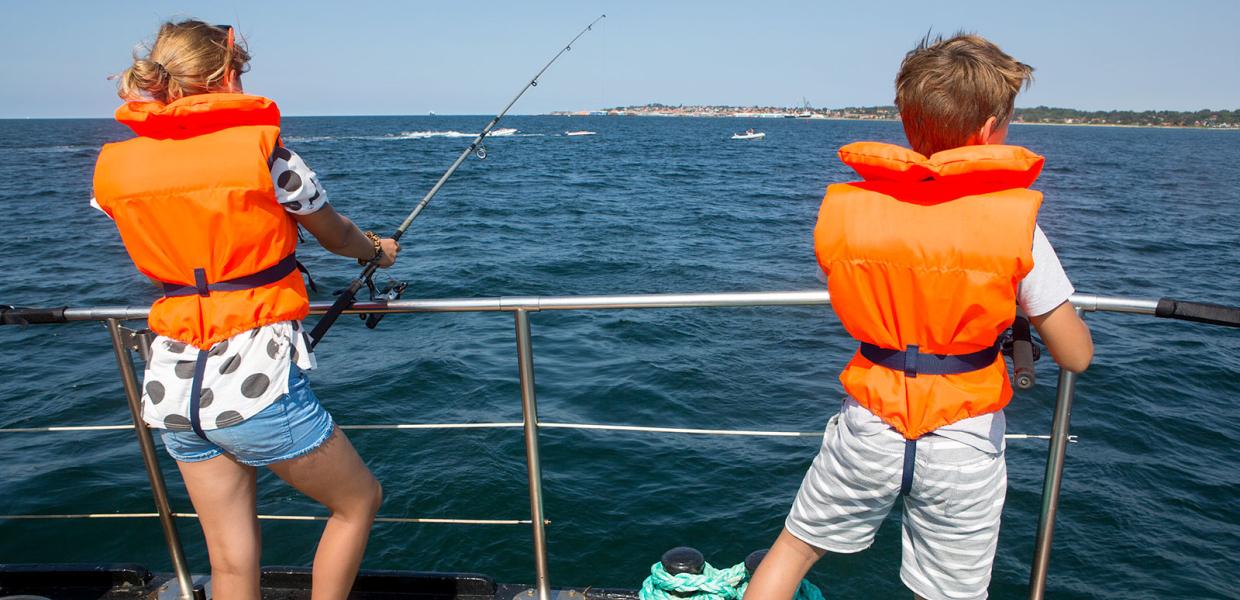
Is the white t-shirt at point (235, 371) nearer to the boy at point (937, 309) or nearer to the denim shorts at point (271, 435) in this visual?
the denim shorts at point (271, 435)

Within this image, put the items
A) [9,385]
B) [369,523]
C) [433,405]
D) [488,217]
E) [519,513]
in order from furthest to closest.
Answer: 1. [488,217]
2. [9,385]
3. [433,405]
4. [519,513]
5. [369,523]

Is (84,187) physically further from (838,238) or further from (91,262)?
(838,238)

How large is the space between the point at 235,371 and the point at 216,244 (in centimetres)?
29

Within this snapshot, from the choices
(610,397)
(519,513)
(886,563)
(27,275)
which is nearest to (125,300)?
(27,275)

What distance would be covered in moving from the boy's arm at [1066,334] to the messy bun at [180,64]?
1.87 meters

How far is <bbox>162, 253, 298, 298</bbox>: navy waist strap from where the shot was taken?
69.8 inches

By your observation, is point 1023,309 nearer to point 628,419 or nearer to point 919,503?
point 919,503

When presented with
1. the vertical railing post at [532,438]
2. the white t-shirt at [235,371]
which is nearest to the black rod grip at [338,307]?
the white t-shirt at [235,371]

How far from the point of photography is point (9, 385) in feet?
28.9

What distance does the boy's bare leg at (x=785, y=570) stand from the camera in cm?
195

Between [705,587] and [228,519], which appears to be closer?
[228,519]

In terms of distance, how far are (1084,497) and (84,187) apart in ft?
111

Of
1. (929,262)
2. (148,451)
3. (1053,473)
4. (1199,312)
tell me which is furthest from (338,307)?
(1199,312)

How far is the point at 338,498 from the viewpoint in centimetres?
199
